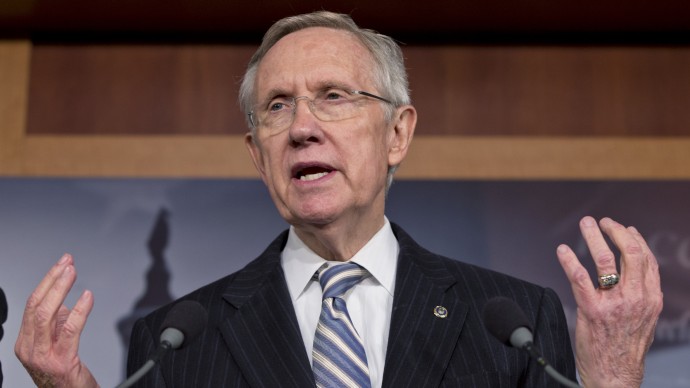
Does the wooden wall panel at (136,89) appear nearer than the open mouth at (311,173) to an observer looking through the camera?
No

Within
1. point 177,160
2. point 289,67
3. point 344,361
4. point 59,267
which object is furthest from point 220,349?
point 177,160

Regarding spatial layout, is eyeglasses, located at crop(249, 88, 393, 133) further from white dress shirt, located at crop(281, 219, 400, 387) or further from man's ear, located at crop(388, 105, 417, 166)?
white dress shirt, located at crop(281, 219, 400, 387)

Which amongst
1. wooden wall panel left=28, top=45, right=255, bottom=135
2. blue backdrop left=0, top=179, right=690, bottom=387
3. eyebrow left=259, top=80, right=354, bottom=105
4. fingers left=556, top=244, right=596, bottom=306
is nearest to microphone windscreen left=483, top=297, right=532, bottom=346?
fingers left=556, top=244, right=596, bottom=306

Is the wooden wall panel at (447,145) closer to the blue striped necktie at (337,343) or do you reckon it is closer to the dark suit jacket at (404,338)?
the dark suit jacket at (404,338)

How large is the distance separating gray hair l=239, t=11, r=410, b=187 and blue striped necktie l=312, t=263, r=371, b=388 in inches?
14.0

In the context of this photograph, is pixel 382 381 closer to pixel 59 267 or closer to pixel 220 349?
pixel 220 349

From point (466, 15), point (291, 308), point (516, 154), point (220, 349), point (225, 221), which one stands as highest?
point (466, 15)

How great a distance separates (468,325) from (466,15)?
57.5 inches

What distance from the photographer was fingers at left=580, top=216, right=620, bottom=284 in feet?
5.77

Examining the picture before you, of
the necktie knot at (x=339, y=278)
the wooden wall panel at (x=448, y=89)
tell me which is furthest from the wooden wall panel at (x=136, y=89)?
the necktie knot at (x=339, y=278)

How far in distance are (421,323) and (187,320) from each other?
591 mm

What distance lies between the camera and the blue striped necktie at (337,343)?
195cm

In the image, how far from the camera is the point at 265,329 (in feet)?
6.81

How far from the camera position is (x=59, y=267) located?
182 centimetres
